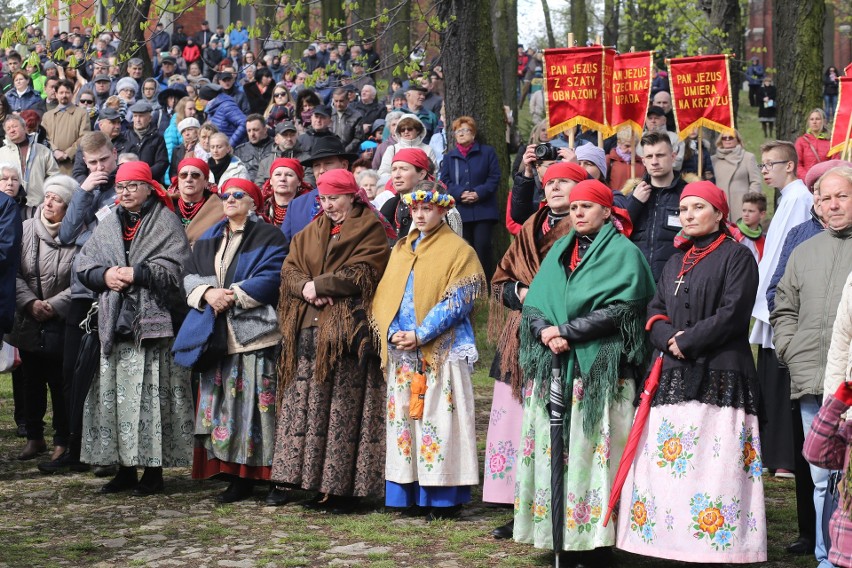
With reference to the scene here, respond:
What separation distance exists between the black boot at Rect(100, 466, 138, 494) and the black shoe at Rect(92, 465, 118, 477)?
0.35 meters

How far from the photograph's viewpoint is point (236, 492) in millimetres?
8672

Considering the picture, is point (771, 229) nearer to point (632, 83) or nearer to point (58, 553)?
point (632, 83)

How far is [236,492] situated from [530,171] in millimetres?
2848

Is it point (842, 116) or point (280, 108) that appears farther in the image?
point (280, 108)

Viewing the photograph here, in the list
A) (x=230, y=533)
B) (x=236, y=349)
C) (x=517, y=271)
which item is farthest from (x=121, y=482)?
(x=517, y=271)

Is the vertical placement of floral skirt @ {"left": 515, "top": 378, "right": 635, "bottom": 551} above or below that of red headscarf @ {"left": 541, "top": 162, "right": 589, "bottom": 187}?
below

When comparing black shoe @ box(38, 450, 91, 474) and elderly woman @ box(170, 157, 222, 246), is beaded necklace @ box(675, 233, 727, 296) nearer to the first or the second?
elderly woman @ box(170, 157, 222, 246)

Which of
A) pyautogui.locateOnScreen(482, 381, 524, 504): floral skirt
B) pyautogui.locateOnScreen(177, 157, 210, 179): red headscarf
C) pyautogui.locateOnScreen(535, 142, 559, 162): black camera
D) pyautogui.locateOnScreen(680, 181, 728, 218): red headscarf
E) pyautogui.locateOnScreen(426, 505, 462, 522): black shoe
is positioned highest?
pyautogui.locateOnScreen(177, 157, 210, 179): red headscarf

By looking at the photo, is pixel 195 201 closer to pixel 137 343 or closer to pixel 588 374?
pixel 137 343

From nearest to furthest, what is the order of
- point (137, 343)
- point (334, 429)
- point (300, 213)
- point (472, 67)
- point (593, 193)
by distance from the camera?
1. point (593, 193)
2. point (334, 429)
3. point (137, 343)
4. point (300, 213)
5. point (472, 67)

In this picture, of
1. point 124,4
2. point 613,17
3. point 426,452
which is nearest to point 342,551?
point 426,452

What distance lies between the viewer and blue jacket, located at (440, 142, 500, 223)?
1307 cm

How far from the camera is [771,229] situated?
855cm

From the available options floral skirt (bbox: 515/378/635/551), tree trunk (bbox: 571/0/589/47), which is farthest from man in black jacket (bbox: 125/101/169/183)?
tree trunk (bbox: 571/0/589/47)
